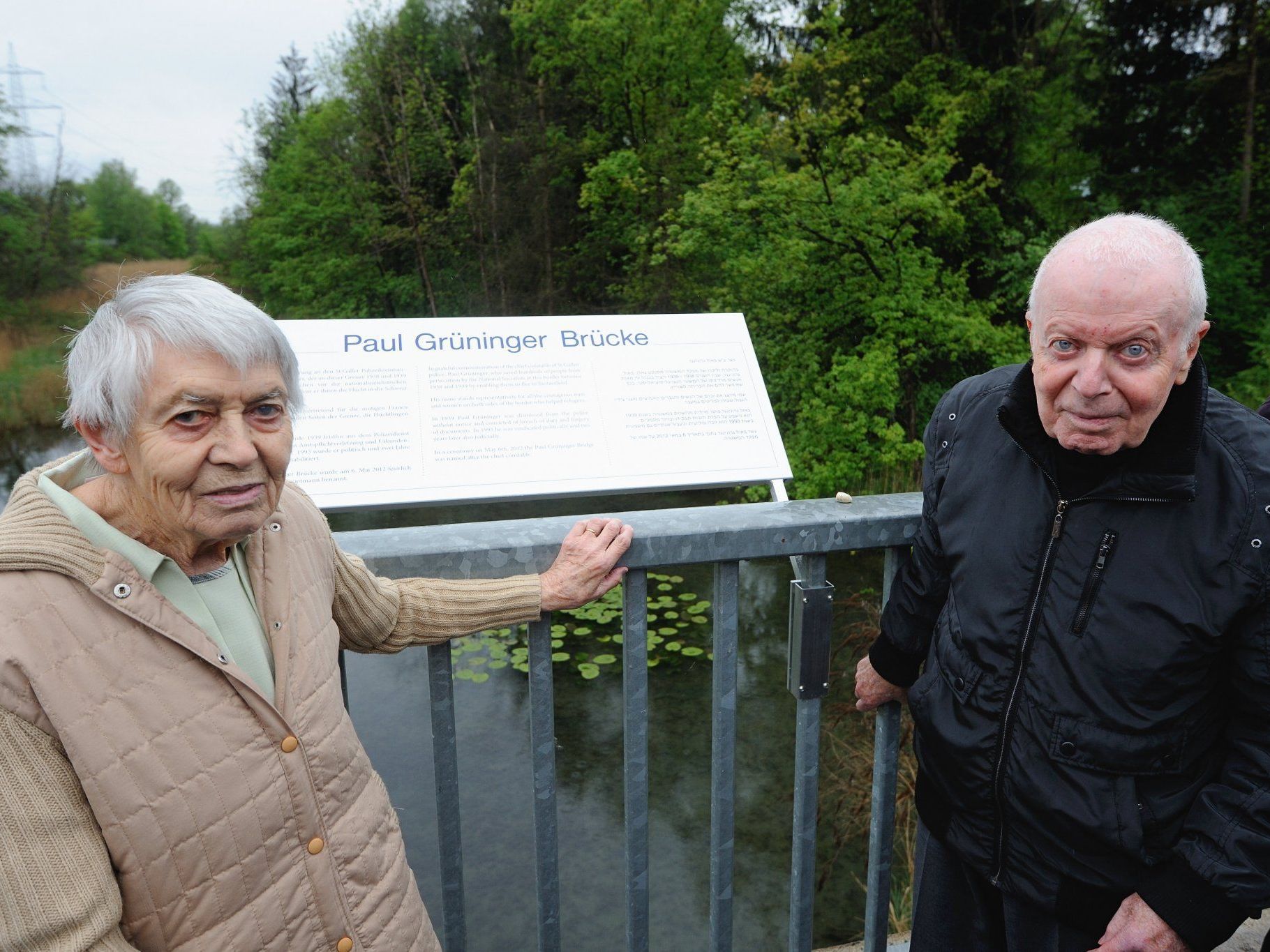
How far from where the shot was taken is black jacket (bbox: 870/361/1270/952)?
152 centimetres

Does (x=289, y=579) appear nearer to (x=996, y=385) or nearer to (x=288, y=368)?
(x=288, y=368)

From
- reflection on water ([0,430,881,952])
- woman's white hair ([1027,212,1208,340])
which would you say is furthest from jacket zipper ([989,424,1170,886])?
reflection on water ([0,430,881,952])

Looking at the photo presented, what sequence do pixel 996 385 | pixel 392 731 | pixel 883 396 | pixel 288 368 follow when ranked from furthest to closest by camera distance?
pixel 883 396, pixel 392 731, pixel 996 385, pixel 288 368

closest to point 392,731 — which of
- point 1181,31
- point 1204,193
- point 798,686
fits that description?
point 798,686

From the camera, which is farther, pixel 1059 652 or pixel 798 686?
pixel 798 686

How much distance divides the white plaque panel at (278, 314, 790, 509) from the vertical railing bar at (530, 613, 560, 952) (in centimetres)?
37

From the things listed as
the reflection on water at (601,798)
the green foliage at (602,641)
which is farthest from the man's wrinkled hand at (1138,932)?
the green foliage at (602,641)

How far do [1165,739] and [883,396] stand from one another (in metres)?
8.28

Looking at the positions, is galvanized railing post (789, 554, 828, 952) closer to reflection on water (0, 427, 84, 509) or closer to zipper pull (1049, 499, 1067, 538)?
zipper pull (1049, 499, 1067, 538)

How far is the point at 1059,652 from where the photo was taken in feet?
5.32

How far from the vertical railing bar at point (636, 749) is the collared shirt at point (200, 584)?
2.24 feet

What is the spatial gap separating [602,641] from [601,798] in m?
2.44

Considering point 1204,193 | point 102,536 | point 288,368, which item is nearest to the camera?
point 102,536

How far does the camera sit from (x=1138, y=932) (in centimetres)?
159
